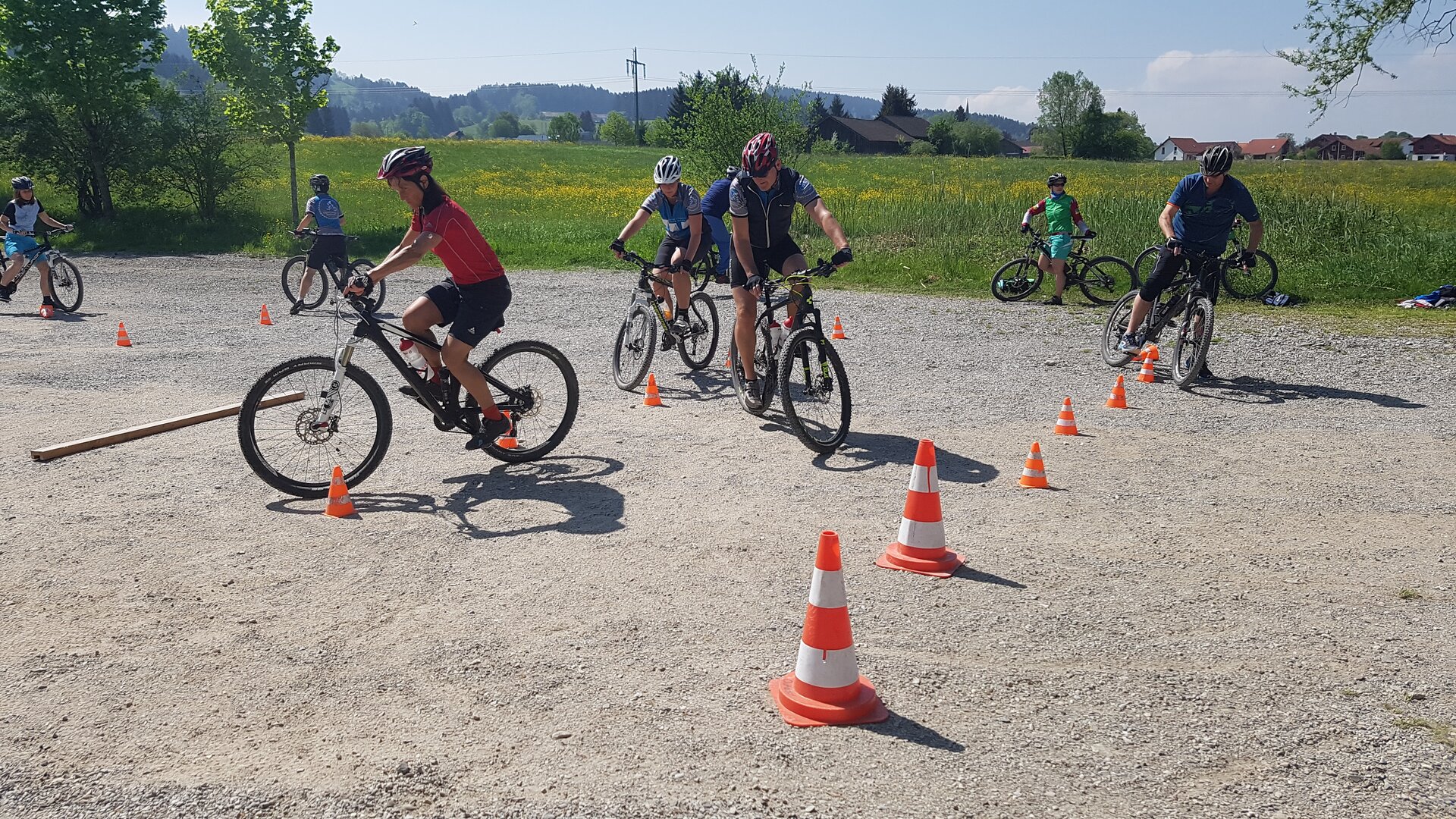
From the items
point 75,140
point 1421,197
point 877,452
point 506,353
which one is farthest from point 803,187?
point 1421,197

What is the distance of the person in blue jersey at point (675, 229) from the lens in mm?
9516

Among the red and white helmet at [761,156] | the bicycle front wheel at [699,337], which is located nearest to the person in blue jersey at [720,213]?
the bicycle front wheel at [699,337]

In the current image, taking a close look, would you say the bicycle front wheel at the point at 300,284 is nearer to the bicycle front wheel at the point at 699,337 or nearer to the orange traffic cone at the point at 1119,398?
the bicycle front wheel at the point at 699,337

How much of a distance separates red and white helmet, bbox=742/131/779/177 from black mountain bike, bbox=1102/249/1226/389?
4.75 meters

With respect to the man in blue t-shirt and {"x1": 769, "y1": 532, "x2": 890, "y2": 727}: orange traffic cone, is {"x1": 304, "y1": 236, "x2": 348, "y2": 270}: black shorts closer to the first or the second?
the man in blue t-shirt

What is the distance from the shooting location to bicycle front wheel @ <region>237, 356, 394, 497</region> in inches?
239

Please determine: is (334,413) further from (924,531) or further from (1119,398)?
(1119,398)

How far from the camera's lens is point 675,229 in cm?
1027

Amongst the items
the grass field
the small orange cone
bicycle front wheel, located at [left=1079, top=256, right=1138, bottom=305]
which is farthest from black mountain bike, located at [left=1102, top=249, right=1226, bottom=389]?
the grass field

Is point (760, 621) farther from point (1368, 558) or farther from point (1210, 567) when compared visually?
point (1368, 558)

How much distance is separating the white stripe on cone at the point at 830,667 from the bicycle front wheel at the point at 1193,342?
705 centimetres

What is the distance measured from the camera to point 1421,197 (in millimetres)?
38156

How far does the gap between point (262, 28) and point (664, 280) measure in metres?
22.0

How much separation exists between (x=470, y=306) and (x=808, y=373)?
2.42 meters
